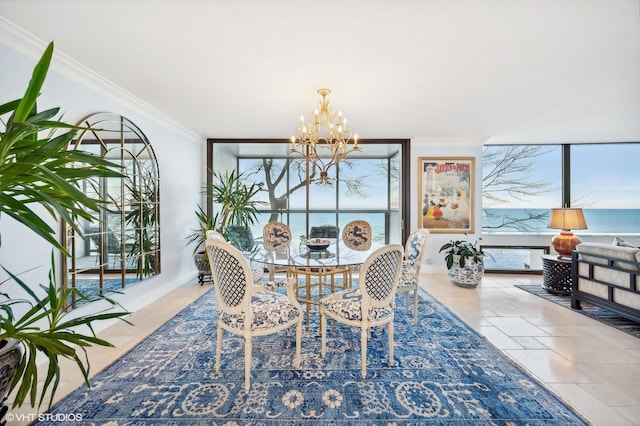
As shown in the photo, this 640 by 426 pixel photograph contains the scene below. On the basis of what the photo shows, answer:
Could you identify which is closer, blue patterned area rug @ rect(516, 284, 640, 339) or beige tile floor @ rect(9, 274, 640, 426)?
beige tile floor @ rect(9, 274, 640, 426)

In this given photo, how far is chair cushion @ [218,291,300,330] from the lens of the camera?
1946 millimetres

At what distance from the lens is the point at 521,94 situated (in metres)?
2.96

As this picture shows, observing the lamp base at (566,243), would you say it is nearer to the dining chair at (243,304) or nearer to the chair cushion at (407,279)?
the chair cushion at (407,279)

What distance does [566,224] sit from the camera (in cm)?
388

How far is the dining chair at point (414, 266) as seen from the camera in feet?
9.45

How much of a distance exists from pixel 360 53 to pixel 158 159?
9.82ft

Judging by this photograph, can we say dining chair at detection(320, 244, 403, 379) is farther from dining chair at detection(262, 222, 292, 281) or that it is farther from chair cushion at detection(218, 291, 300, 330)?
dining chair at detection(262, 222, 292, 281)

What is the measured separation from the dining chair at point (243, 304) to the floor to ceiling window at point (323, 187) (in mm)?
3139

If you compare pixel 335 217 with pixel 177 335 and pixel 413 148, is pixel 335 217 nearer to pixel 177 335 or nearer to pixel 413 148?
pixel 413 148

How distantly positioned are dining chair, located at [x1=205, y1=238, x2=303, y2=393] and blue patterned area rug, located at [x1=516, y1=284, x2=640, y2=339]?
333cm

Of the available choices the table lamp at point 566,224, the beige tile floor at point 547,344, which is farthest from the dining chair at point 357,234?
the table lamp at point 566,224

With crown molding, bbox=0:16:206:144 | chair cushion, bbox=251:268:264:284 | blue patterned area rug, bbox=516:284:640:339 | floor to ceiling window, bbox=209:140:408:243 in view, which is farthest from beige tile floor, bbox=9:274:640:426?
crown molding, bbox=0:16:206:144

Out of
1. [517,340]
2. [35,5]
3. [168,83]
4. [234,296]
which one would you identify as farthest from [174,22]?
[517,340]

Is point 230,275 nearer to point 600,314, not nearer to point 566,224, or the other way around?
point 600,314
